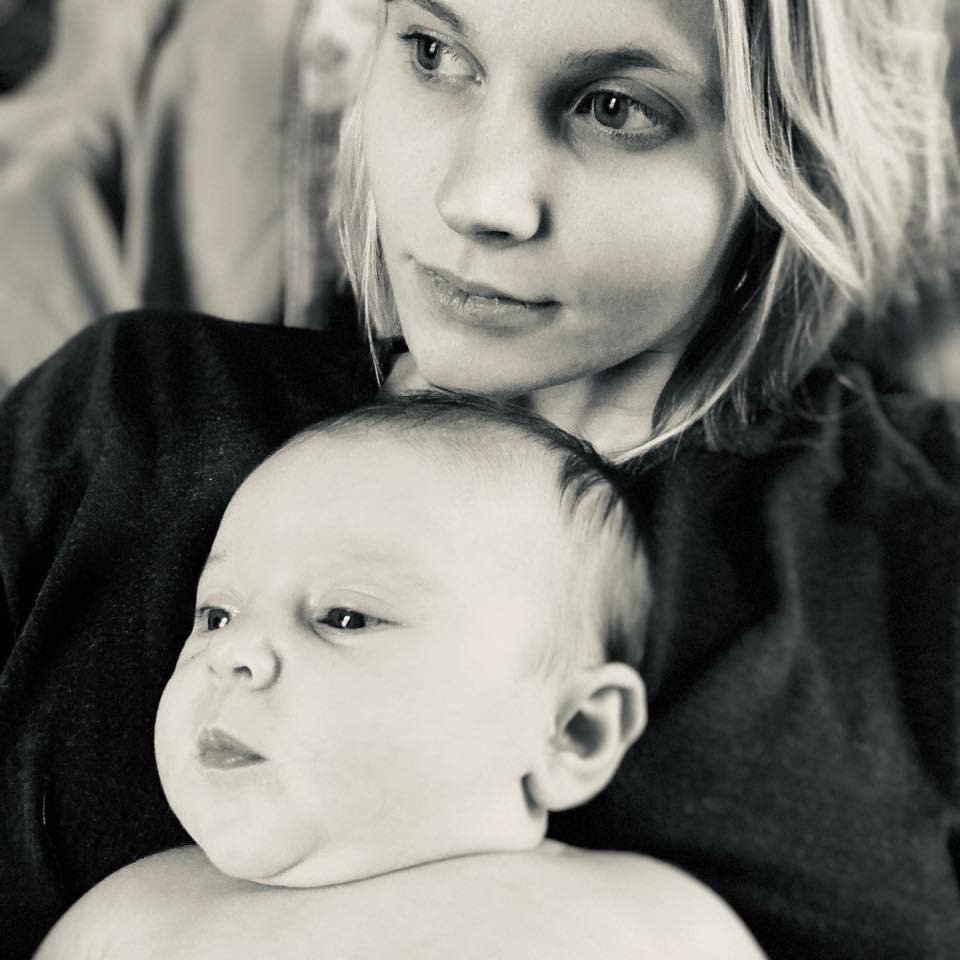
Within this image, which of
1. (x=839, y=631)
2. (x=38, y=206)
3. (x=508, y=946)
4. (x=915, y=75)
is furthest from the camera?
(x=38, y=206)

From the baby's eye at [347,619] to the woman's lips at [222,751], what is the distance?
0.05 meters

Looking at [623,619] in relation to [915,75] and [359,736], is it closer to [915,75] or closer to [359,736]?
[359,736]

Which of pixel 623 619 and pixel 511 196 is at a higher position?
pixel 511 196

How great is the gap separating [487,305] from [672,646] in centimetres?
17

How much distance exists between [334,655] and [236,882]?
91 millimetres

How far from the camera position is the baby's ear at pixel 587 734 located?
448 millimetres

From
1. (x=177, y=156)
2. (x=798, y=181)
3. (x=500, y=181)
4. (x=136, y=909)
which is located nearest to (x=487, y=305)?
(x=500, y=181)

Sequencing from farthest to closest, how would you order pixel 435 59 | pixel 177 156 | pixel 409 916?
pixel 177 156
pixel 435 59
pixel 409 916

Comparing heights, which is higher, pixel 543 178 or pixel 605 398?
pixel 543 178

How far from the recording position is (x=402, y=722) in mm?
408

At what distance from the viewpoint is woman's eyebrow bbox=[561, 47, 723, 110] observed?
0.46m

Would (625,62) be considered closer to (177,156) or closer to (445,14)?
(445,14)

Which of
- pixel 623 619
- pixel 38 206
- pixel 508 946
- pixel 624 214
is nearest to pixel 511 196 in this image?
pixel 624 214

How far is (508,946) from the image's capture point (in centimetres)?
40
